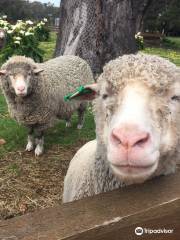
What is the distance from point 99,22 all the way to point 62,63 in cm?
152

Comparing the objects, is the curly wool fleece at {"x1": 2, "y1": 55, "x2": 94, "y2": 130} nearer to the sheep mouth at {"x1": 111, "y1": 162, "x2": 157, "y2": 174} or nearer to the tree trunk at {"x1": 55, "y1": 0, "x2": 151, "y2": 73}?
the tree trunk at {"x1": 55, "y1": 0, "x2": 151, "y2": 73}

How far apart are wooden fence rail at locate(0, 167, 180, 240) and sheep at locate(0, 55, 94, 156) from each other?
11.0 ft

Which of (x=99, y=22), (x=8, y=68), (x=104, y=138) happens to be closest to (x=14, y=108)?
(x=8, y=68)

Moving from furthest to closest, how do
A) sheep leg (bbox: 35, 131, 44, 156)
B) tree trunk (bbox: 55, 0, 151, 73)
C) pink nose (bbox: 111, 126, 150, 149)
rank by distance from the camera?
1. tree trunk (bbox: 55, 0, 151, 73)
2. sheep leg (bbox: 35, 131, 44, 156)
3. pink nose (bbox: 111, 126, 150, 149)

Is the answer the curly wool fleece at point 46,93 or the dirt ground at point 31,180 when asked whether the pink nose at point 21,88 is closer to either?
the curly wool fleece at point 46,93

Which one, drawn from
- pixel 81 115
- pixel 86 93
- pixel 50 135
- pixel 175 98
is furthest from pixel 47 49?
pixel 175 98

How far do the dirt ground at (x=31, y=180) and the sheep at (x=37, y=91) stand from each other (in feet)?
0.80

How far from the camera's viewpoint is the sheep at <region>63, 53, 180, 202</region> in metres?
1.45

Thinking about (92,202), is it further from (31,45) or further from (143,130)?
(31,45)

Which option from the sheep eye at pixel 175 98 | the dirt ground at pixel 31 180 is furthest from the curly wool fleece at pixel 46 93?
the sheep eye at pixel 175 98

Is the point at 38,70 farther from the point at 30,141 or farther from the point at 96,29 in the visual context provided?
the point at 96,29

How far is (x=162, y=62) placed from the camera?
1.94 metres

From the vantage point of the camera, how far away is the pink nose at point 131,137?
4.63ft

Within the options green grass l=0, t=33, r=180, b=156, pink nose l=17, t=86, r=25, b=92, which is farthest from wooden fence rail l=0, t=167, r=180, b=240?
green grass l=0, t=33, r=180, b=156
